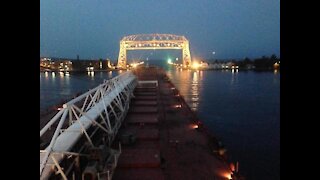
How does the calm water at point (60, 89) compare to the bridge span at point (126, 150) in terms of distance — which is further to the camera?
the calm water at point (60, 89)

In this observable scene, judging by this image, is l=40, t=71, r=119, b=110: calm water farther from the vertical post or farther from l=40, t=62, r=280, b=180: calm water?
the vertical post

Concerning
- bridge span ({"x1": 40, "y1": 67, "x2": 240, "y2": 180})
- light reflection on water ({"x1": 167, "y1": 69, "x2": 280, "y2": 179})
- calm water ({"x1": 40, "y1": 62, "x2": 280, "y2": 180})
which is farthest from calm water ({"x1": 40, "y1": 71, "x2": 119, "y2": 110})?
bridge span ({"x1": 40, "y1": 67, "x2": 240, "y2": 180})

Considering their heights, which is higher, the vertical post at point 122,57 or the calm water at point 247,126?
the vertical post at point 122,57

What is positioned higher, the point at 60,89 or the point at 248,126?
the point at 60,89

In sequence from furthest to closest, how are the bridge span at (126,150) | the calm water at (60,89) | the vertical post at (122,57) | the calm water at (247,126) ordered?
the vertical post at (122,57), the calm water at (60,89), the calm water at (247,126), the bridge span at (126,150)

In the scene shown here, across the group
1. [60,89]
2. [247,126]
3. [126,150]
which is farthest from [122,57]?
[126,150]

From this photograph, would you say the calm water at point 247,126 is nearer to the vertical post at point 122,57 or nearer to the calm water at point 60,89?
the calm water at point 60,89

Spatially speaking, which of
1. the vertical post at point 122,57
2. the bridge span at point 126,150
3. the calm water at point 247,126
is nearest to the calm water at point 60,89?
the calm water at point 247,126

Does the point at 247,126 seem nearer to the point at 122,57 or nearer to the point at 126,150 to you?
the point at 126,150

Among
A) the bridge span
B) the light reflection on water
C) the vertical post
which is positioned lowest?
the light reflection on water

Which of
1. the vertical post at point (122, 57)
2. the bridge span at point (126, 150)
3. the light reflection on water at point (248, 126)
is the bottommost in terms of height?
the light reflection on water at point (248, 126)
